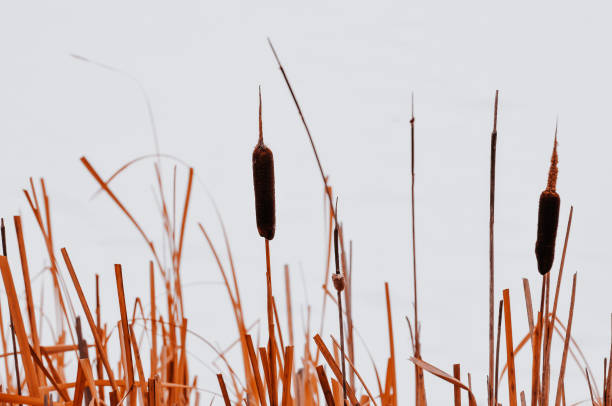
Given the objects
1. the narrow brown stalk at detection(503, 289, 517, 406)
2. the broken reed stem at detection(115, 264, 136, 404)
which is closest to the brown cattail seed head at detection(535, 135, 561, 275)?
the narrow brown stalk at detection(503, 289, 517, 406)

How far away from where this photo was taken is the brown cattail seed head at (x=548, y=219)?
26 centimetres

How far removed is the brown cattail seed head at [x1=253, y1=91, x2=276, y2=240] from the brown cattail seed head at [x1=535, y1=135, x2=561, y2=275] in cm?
11

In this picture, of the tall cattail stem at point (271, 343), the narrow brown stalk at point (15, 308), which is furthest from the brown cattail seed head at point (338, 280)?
the narrow brown stalk at point (15, 308)

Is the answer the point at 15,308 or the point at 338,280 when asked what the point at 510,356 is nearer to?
the point at 338,280

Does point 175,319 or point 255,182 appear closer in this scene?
point 255,182

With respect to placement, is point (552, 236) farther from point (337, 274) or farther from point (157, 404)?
point (157, 404)

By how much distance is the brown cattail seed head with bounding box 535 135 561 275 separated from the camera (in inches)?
10.2

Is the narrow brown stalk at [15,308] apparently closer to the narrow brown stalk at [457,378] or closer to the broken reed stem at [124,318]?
the broken reed stem at [124,318]

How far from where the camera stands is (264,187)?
0.81 ft

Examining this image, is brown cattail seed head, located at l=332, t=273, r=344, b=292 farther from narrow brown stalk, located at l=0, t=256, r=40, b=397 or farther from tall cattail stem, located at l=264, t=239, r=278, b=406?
narrow brown stalk, located at l=0, t=256, r=40, b=397

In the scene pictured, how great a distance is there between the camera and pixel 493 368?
32cm

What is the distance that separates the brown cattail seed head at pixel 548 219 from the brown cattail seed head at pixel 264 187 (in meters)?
0.11

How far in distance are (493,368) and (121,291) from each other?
186mm

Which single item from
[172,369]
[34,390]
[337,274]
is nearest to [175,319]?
[172,369]
